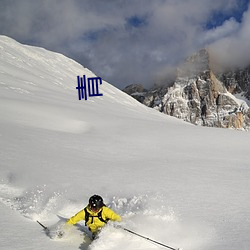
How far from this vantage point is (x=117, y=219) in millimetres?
6023

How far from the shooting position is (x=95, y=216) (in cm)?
591

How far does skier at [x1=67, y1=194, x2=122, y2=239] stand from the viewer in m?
5.82

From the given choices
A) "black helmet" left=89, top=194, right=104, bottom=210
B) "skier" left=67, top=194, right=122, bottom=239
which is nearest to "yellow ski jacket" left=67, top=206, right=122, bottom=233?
"skier" left=67, top=194, right=122, bottom=239

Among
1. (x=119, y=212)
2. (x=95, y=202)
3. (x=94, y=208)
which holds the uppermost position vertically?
(x=95, y=202)

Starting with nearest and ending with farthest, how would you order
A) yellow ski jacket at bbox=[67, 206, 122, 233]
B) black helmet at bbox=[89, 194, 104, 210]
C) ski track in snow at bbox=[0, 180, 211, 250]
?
ski track in snow at bbox=[0, 180, 211, 250] < black helmet at bbox=[89, 194, 104, 210] < yellow ski jacket at bbox=[67, 206, 122, 233]

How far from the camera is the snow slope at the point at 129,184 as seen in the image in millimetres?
5512

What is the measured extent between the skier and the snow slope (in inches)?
9.0

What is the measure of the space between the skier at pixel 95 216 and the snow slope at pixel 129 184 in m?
0.23

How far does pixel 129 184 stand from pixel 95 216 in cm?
249

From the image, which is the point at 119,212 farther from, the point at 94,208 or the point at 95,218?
the point at 94,208

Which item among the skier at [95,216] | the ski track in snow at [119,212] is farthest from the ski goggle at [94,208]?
the ski track in snow at [119,212]

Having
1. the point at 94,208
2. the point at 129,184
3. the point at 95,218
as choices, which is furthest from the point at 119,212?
the point at 129,184

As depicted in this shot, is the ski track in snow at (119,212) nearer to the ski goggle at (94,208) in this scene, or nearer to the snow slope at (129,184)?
the snow slope at (129,184)

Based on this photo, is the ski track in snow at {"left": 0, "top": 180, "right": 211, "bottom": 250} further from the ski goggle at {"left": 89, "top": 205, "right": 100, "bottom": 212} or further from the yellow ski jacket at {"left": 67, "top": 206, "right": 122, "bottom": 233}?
the ski goggle at {"left": 89, "top": 205, "right": 100, "bottom": 212}
